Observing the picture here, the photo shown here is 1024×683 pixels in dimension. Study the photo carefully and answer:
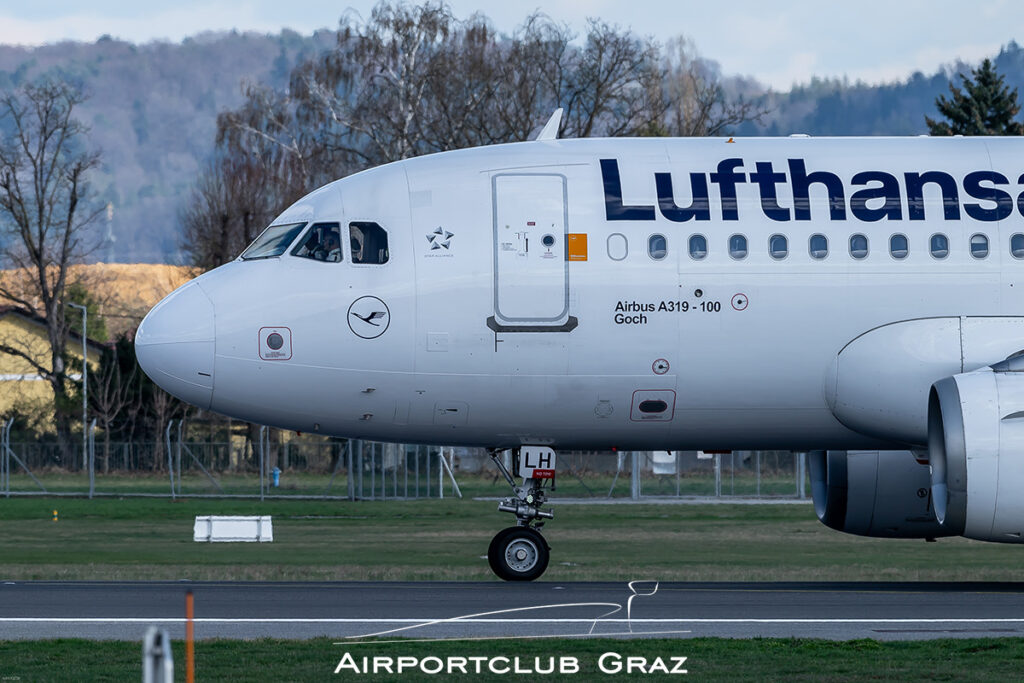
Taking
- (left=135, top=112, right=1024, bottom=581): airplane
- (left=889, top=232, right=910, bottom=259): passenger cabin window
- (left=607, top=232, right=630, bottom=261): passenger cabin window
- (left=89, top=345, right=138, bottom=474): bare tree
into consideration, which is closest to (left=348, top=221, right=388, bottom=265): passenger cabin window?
(left=135, top=112, right=1024, bottom=581): airplane

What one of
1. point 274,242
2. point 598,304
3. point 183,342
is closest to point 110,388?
point 274,242

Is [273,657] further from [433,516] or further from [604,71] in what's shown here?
[604,71]

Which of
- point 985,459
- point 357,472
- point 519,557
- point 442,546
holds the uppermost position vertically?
point 985,459

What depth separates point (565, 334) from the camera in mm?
20203

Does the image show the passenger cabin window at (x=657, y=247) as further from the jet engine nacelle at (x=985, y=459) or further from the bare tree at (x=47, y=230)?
the bare tree at (x=47, y=230)

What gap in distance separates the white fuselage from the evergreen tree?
49877 mm

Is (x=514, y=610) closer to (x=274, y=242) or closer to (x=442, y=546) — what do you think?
(x=274, y=242)

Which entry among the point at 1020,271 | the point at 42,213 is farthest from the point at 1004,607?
the point at 42,213

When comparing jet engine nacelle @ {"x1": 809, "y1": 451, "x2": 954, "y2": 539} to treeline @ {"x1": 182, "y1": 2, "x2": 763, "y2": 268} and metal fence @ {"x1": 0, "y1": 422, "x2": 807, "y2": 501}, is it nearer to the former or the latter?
metal fence @ {"x1": 0, "y1": 422, "x2": 807, "y2": 501}

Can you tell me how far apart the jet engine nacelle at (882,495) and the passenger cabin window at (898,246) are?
11.7 ft

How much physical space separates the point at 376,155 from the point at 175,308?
52204 millimetres

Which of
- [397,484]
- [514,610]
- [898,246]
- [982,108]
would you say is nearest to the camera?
[514,610]

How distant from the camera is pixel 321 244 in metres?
20.4

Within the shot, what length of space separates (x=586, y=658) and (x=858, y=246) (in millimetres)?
8521
